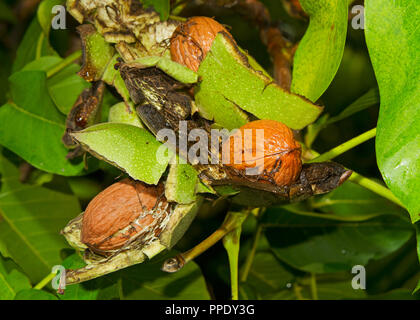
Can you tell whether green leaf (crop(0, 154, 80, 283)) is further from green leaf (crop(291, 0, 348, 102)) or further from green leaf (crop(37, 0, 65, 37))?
green leaf (crop(291, 0, 348, 102))

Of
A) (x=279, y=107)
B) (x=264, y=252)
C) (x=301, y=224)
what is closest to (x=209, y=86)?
(x=279, y=107)

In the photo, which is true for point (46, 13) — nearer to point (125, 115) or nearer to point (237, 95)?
point (125, 115)

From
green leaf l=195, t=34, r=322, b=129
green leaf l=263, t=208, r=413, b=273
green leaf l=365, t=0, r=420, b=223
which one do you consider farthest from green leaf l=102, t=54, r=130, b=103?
green leaf l=263, t=208, r=413, b=273

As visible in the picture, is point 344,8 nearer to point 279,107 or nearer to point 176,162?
point 279,107

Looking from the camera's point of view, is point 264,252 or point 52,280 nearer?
point 52,280
